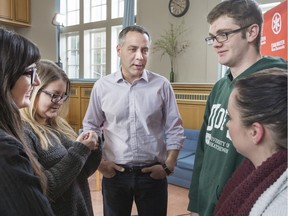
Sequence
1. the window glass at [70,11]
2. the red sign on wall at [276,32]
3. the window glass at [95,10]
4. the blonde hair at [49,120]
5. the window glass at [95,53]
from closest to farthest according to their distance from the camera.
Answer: the blonde hair at [49,120], the red sign on wall at [276,32], the window glass at [95,10], the window glass at [95,53], the window glass at [70,11]

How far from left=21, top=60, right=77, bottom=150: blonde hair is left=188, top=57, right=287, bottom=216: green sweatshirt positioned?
0.66m

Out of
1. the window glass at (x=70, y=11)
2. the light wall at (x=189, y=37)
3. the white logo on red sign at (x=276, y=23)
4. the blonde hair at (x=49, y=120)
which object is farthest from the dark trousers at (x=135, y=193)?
the window glass at (x=70, y=11)

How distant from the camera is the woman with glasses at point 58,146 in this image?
1196 millimetres

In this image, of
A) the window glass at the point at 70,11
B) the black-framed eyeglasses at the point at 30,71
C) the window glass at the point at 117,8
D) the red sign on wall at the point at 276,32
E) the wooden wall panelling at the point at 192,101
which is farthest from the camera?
the window glass at the point at 70,11

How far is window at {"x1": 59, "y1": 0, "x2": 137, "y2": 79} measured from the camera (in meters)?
6.39

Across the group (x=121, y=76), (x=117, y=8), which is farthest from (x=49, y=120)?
(x=117, y=8)

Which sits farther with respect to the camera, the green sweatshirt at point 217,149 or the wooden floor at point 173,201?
the wooden floor at point 173,201

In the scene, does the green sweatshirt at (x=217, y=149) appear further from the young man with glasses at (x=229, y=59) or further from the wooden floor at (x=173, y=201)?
the wooden floor at (x=173, y=201)

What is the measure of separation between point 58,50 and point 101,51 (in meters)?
1.37

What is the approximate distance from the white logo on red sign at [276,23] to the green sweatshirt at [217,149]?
4.26 feet

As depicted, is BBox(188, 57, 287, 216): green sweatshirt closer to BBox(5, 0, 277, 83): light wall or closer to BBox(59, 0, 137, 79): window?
BBox(5, 0, 277, 83): light wall

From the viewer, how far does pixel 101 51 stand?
679 cm

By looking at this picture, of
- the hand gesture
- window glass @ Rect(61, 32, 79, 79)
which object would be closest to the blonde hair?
the hand gesture

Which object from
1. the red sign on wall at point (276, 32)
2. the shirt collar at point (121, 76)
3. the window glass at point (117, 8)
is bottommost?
the shirt collar at point (121, 76)
